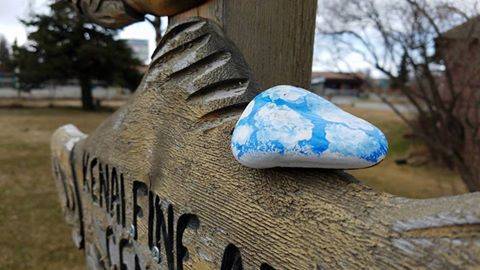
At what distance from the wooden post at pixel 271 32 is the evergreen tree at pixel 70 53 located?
12925 mm

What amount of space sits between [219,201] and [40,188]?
181 inches

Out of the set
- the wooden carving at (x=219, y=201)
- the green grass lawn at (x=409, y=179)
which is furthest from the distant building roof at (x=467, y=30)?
the wooden carving at (x=219, y=201)

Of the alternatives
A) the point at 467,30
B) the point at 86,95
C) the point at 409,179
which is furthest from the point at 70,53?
the point at 467,30

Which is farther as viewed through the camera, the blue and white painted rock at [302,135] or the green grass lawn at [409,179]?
the green grass lawn at [409,179]

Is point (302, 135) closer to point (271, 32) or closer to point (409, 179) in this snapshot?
point (271, 32)

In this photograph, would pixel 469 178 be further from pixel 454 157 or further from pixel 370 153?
pixel 370 153

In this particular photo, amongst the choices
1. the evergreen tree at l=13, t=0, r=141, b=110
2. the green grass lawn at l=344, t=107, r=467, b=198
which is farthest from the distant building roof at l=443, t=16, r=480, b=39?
the evergreen tree at l=13, t=0, r=141, b=110

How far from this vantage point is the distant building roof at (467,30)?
9.19 feet

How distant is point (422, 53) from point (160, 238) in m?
3.54

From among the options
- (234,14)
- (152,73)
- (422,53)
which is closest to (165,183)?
(152,73)

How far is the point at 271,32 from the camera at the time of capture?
2.48 ft

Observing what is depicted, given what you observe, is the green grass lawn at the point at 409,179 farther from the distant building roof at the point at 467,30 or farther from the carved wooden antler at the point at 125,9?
the carved wooden antler at the point at 125,9

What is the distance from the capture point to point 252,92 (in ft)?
2.27

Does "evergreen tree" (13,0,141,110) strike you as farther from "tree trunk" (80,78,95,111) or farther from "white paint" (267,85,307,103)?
"white paint" (267,85,307,103)
